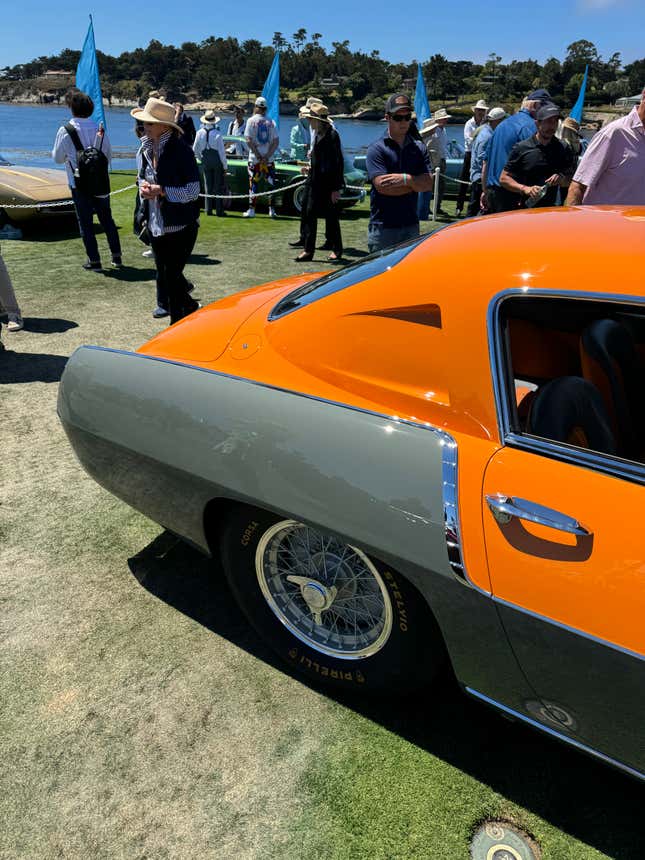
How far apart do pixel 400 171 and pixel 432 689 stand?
151 inches

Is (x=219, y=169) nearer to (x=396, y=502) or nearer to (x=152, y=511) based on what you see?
(x=152, y=511)

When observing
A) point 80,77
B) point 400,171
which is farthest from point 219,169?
point 400,171

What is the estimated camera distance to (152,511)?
235cm

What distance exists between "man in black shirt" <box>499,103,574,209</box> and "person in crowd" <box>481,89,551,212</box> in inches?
19.5

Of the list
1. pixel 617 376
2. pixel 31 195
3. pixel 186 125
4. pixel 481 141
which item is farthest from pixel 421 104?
pixel 617 376

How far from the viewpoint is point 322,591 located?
2.09m

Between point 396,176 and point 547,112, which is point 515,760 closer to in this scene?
point 396,176

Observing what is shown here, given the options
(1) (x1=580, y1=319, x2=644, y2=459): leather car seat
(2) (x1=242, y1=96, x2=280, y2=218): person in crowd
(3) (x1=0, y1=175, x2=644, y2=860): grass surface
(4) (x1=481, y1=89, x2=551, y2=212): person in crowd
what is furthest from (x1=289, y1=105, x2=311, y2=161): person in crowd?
(1) (x1=580, y1=319, x2=644, y2=459): leather car seat

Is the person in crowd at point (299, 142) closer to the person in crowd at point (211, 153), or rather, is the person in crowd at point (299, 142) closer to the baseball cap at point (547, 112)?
the person in crowd at point (211, 153)

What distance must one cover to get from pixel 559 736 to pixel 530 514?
1.92 feet

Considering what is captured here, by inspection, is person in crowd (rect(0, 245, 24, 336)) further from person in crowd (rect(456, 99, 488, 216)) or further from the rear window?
person in crowd (rect(456, 99, 488, 216))

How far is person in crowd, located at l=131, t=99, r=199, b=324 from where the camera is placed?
480cm

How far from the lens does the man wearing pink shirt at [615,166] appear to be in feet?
12.9

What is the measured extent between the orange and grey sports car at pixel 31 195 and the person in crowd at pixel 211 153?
2.20 meters
